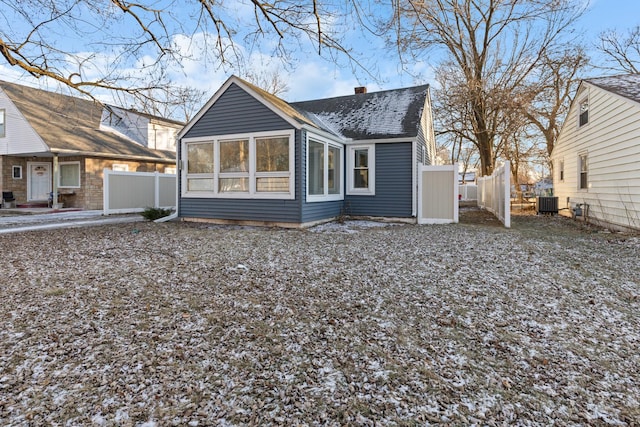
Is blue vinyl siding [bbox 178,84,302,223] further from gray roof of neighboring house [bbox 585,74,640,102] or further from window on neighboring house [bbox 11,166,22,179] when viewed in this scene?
window on neighboring house [bbox 11,166,22,179]

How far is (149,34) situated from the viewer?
21.7 ft

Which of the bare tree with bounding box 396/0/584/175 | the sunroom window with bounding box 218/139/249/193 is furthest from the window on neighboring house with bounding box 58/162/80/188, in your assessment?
the bare tree with bounding box 396/0/584/175

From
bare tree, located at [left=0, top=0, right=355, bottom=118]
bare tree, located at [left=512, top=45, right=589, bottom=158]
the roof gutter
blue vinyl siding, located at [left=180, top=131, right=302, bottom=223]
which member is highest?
bare tree, located at [left=512, top=45, right=589, bottom=158]

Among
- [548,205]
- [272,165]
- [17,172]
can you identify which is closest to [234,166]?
[272,165]

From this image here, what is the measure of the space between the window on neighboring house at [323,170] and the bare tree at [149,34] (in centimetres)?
363

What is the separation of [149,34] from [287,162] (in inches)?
161

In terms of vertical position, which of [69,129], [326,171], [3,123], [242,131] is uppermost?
[3,123]

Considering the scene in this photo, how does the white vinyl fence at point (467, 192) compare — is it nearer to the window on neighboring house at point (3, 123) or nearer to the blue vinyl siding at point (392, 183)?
the blue vinyl siding at point (392, 183)

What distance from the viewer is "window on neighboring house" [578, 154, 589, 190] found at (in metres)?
11.8

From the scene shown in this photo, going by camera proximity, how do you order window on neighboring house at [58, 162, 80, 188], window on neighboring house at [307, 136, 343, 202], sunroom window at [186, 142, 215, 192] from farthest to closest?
1. window on neighboring house at [58, 162, 80, 188]
2. sunroom window at [186, 142, 215, 192]
3. window on neighboring house at [307, 136, 343, 202]

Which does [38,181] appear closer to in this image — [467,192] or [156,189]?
[156,189]

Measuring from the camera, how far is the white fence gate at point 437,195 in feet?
34.2

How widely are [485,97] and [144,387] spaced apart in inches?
733

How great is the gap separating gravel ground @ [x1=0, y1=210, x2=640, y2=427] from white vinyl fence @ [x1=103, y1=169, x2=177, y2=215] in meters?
9.06
